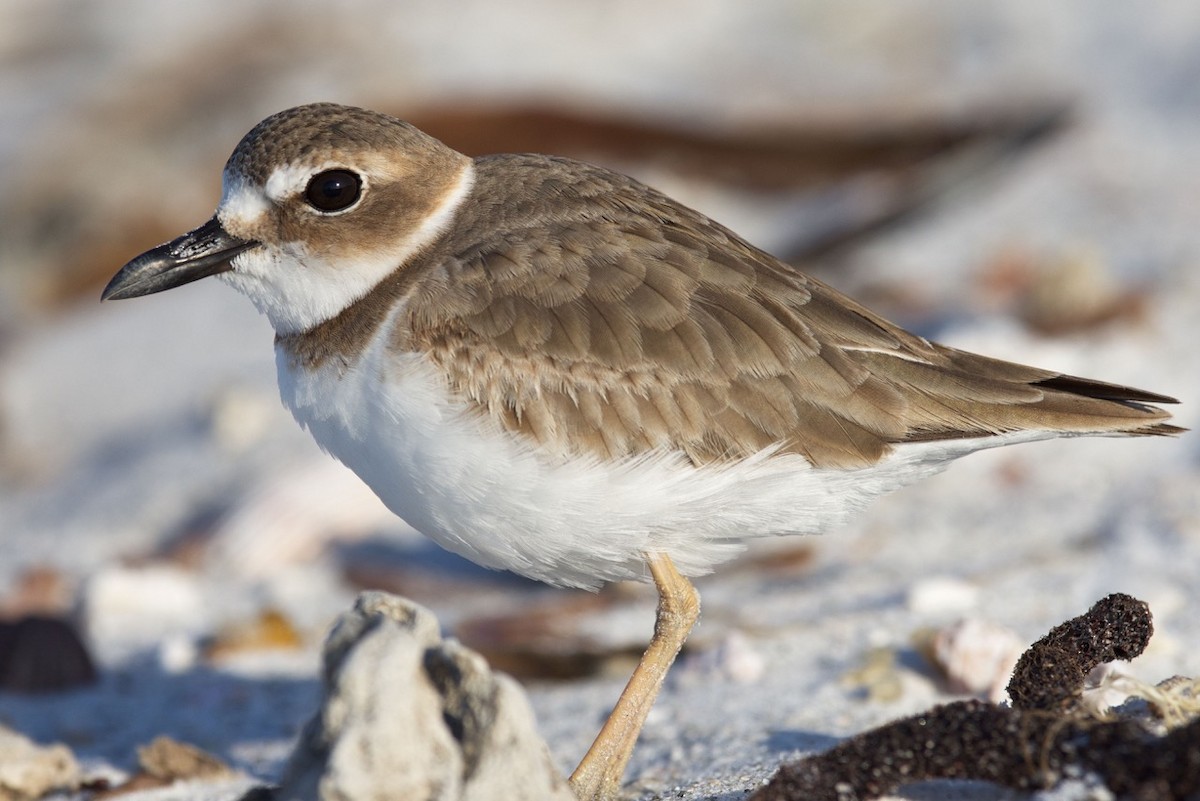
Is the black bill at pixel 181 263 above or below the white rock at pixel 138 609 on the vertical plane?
above

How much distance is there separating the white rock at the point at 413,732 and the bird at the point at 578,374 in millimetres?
850

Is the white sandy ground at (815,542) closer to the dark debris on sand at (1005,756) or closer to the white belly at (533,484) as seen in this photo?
the dark debris on sand at (1005,756)

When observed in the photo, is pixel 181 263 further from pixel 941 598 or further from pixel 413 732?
pixel 941 598

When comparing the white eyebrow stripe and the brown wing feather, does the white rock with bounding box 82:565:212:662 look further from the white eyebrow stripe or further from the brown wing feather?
the brown wing feather

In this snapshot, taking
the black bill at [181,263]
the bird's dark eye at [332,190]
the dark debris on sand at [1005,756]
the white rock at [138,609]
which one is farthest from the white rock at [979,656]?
the white rock at [138,609]

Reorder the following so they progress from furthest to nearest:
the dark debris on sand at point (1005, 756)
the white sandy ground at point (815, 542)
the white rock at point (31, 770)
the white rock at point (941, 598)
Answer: the white rock at point (941, 598) → the white sandy ground at point (815, 542) → the white rock at point (31, 770) → the dark debris on sand at point (1005, 756)

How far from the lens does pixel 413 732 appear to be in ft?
8.01

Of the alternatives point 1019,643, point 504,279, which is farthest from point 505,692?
point 1019,643

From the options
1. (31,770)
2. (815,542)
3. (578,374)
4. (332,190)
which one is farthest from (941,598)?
(31,770)

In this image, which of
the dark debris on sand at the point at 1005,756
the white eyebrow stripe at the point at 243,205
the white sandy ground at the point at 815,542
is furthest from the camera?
the white sandy ground at the point at 815,542

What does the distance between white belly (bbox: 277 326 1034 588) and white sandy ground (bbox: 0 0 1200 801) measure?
612 millimetres

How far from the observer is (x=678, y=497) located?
11.2 feet

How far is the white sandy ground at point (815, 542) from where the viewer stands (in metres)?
4.30

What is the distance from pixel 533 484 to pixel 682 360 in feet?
1.66
